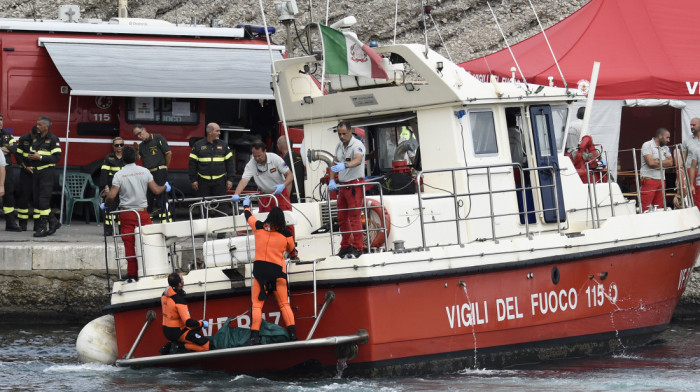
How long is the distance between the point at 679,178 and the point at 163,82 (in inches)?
294

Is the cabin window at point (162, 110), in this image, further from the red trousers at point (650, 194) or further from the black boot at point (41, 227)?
the red trousers at point (650, 194)

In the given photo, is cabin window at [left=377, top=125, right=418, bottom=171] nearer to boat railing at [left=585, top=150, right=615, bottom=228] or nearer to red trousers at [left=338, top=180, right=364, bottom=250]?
red trousers at [left=338, top=180, right=364, bottom=250]

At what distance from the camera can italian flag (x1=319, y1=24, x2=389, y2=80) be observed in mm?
11438

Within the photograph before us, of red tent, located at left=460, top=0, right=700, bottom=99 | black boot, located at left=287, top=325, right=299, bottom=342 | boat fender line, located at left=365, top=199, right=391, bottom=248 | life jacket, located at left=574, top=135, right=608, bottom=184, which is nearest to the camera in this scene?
black boot, located at left=287, top=325, right=299, bottom=342

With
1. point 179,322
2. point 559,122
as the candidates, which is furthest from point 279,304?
point 559,122

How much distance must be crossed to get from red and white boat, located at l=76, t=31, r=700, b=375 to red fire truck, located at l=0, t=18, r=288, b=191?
16.0ft

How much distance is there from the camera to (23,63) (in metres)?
17.0

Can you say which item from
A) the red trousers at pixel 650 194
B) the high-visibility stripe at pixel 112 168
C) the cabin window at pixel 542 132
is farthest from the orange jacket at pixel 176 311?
the red trousers at pixel 650 194

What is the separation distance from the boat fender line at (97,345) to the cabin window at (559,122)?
16.0ft

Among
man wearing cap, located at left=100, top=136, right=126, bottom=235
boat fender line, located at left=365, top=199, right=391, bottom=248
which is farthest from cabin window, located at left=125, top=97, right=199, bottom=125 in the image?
boat fender line, located at left=365, top=199, right=391, bottom=248

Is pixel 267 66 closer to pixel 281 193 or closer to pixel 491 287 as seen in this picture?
pixel 281 193

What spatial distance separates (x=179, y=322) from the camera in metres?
10.6

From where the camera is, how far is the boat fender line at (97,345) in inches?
453

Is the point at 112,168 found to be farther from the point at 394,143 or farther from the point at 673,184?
the point at 673,184
